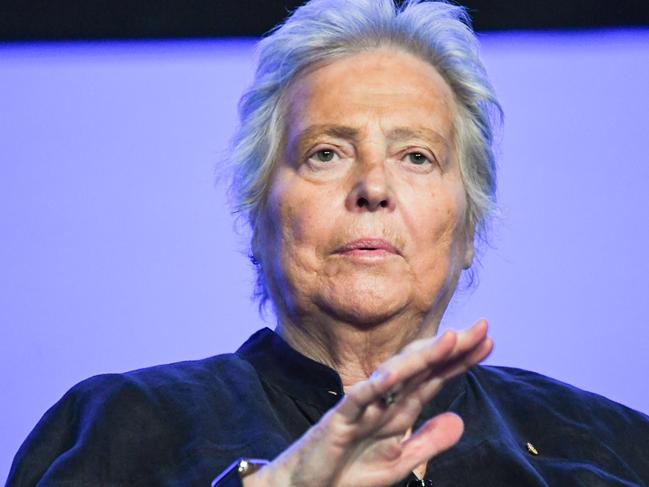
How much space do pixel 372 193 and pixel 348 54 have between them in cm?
33

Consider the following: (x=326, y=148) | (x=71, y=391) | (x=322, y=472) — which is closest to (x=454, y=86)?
(x=326, y=148)

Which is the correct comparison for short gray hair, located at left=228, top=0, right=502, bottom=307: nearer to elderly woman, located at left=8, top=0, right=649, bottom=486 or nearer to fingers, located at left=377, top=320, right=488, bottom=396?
elderly woman, located at left=8, top=0, right=649, bottom=486

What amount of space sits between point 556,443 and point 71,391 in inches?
32.5

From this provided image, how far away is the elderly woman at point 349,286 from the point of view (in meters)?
1.94

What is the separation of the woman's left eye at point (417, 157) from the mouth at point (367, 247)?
0.63 feet

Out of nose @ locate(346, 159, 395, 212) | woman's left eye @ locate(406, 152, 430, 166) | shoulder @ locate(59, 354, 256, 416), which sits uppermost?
woman's left eye @ locate(406, 152, 430, 166)

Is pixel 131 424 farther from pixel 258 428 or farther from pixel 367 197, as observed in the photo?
pixel 367 197

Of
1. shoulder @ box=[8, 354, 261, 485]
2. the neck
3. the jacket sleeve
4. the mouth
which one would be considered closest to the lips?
the mouth

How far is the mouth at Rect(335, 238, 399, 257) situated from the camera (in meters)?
2.01

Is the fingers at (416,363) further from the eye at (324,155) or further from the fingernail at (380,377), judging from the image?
the eye at (324,155)

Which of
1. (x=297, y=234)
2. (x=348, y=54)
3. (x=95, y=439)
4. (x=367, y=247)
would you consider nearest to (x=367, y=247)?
(x=367, y=247)

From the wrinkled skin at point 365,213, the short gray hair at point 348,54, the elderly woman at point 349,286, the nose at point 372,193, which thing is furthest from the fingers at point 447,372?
the short gray hair at point 348,54

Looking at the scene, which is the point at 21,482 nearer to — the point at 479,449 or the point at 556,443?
the point at 479,449

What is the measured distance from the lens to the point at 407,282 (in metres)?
2.04
